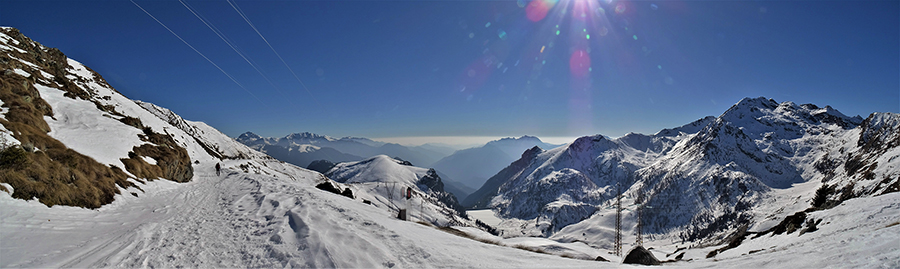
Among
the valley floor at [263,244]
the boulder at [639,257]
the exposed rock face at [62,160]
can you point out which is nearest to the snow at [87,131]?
the exposed rock face at [62,160]

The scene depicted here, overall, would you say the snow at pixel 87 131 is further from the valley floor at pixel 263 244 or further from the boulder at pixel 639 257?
the boulder at pixel 639 257

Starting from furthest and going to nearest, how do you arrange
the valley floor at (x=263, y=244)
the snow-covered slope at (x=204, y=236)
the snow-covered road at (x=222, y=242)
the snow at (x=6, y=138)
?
the snow at (x=6, y=138), the snow-covered slope at (x=204, y=236), the snow-covered road at (x=222, y=242), the valley floor at (x=263, y=244)

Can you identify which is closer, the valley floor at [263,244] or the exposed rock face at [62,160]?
the valley floor at [263,244]

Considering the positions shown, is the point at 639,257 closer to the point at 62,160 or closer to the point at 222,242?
the point at 222,242

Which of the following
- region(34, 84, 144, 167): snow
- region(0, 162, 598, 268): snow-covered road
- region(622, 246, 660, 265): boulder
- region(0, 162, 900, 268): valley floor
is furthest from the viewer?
region(34, 84, 144, 167): snow

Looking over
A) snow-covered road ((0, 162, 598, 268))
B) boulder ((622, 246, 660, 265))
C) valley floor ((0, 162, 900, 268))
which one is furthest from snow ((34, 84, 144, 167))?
boulder ((622, 246, 660, 265))

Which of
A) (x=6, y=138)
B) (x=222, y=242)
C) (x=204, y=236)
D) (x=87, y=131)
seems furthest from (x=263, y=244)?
(x=87, y=131)

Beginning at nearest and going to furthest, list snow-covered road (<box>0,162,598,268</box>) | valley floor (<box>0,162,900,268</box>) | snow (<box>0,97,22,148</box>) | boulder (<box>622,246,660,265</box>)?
valley floor (<box>0,162,900,268</box>) < snow-covered road (<box>0,162,598,268</box>) < boulder (<box>622,246,660,265</box>) < snow (<box>0,97,22,148</box>)

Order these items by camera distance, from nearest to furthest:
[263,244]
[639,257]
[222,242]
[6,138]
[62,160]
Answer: [263,244]
[222,242]
[639,257]
[6,138]
[62,160]

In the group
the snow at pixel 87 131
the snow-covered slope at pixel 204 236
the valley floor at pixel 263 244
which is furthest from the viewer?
the snow at pixel 87 131

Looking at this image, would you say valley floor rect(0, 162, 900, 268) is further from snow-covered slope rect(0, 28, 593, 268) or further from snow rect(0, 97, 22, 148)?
snow rect(0, 97, 22, 148)

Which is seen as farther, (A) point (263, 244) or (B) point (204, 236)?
(B) point (204, 236)

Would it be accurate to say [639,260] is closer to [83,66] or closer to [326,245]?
[326,245]

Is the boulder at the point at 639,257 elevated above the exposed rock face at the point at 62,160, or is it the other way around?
the exposed rock face at the point at 62,160
